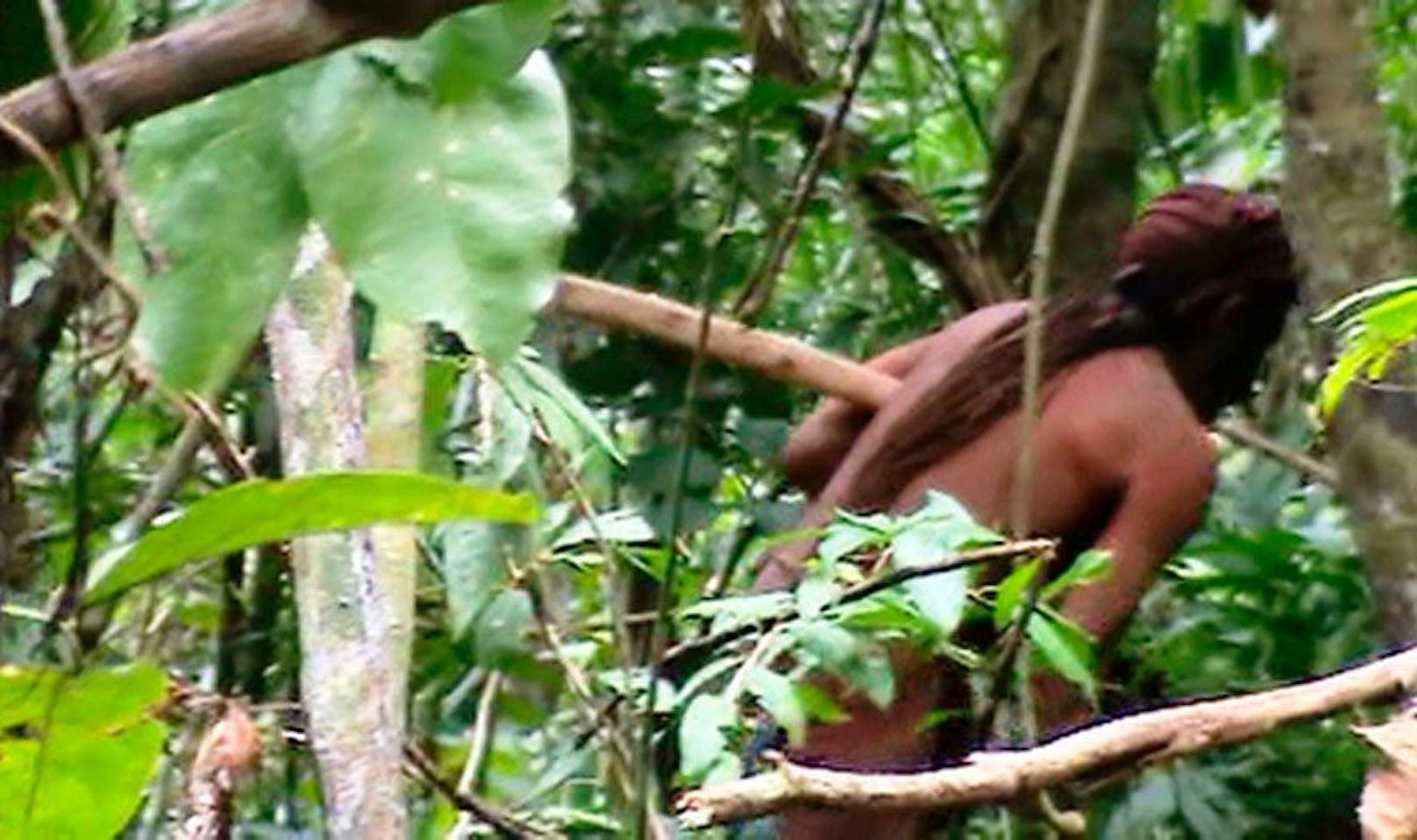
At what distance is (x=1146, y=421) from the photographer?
2561 millimetres

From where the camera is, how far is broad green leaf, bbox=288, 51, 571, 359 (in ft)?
2.41

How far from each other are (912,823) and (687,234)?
0.92m

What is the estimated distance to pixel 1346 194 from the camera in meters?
2.17

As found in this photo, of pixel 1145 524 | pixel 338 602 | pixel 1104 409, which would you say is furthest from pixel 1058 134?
pixel 338 602

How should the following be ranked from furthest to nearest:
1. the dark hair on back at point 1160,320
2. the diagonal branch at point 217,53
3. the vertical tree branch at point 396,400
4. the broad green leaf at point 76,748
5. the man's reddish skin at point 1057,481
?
the dark hair on back at point 1160,320 < the man's reddish skin at point 1057,481 < the vertical tree branch at point 396,400 < the broad green leaf at point 76,748 < the diagonal branch at point 217,53

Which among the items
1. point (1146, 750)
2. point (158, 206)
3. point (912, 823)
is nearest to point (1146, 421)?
point (912, 823)

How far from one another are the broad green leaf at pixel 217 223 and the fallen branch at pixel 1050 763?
0.19m

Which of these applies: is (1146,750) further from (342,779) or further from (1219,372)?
(1219,372)

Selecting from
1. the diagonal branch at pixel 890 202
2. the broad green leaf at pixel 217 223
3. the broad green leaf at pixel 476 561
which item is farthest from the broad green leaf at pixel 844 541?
the diagonal branch at pixel 890 202

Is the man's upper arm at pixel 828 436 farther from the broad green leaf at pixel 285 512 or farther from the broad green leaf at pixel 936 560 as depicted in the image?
the broad green leaf at pixel 285 512

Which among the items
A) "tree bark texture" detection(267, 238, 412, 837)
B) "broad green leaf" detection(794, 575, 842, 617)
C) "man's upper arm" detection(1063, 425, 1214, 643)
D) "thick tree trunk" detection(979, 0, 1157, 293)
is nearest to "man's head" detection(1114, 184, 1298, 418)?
"man's upper arm" detection(1063, 425, 1214, 643)

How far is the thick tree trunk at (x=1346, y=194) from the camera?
210 cm

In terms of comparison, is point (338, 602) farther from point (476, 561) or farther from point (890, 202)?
point (890, 202)

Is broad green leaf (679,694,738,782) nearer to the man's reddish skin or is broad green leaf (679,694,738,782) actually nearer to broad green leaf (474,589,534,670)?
broad green leaf (474,589,534,670)
